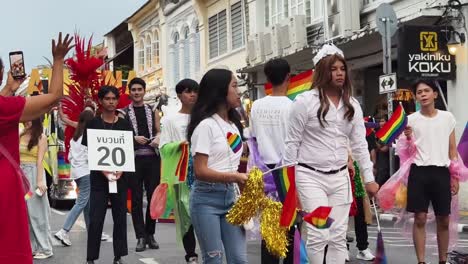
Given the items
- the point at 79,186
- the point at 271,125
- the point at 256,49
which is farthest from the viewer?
the point at 256,49

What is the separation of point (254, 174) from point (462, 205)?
11.9 metres

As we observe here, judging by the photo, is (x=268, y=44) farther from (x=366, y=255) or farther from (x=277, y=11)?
(x=366, y=255)

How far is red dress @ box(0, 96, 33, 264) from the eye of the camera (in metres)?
4.02

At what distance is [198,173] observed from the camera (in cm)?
530

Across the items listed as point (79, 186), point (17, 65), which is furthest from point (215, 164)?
point (79, 186)

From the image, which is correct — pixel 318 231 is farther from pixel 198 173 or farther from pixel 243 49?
pixel 243 49

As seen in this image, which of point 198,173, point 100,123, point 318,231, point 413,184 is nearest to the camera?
point 198,173

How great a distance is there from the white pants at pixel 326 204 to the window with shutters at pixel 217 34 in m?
25.1

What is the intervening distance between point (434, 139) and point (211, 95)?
307 cm

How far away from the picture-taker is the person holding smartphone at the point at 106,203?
8.22 metres

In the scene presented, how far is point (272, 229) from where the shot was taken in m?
5.45

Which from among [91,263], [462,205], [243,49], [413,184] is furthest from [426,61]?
[243,49]

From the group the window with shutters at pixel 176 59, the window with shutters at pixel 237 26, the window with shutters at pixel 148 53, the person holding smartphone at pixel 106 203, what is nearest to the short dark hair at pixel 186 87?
the person holding smartphone at pixel 106 203

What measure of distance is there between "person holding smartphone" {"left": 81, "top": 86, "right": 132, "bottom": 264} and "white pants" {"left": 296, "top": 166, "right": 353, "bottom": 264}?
9.37ft
